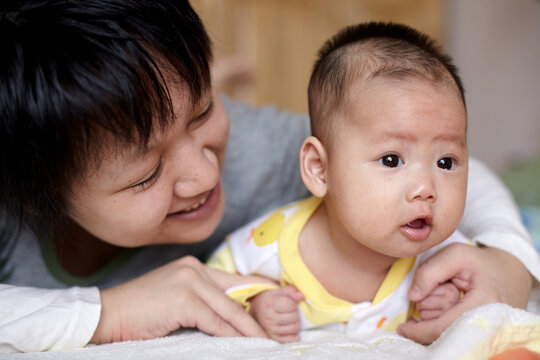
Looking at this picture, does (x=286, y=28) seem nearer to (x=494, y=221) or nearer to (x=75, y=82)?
(x=494, y=221)

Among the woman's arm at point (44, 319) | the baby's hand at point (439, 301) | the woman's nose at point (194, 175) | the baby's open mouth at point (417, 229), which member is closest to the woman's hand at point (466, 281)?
the baby's hand at point (439, 301)

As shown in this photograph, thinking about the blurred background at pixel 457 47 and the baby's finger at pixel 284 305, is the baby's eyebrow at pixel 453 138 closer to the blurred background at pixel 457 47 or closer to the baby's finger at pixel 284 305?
the baby's finger at pixel 284 305

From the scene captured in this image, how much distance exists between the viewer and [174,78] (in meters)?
0.74

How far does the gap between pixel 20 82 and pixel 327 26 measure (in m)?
2.30

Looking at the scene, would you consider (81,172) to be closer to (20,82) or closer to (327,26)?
(20,82)

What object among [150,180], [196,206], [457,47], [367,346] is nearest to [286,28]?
[457,47]

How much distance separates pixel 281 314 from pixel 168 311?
0.60 ft

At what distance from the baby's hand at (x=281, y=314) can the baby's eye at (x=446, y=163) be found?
32cm

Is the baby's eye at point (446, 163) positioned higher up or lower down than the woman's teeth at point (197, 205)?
higher up

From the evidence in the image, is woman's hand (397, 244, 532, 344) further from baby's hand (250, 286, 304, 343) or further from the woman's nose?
the woman's nose

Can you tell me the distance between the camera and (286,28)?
264 centimetres

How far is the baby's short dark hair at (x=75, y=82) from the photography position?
67 cm

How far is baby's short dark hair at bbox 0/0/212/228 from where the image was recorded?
0.67 m

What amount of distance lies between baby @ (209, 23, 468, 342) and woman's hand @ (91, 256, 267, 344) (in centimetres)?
7
